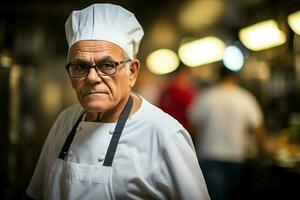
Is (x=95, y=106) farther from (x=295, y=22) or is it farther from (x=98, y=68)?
(x=295, y=22)

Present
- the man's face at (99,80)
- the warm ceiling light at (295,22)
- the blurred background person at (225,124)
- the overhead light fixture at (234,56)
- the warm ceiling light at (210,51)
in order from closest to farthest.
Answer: the man's face at (99,80) < the warm ceiling light at (295,22) < the blurred background person at (225,124) < the overhead light fixture at (234,56) < the warm ceiling light at (210,51)

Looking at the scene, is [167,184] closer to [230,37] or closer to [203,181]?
[203,181]

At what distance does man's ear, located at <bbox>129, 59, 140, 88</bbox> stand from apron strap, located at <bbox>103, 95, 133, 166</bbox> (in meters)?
0.05

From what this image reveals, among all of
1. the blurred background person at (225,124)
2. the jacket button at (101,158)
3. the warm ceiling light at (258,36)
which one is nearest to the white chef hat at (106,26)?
→ the jacket button at (101,158)

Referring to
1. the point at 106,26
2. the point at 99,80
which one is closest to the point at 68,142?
the point at 99,80

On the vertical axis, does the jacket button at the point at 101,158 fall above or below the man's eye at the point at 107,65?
below

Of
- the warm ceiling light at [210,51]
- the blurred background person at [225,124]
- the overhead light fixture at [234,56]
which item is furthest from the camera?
the warm ceiling light at [210,51]

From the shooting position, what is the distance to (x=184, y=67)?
2240mm

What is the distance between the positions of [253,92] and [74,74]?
3.97 m

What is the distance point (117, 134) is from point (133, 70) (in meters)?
0.18

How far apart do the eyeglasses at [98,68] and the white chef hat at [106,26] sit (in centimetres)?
6

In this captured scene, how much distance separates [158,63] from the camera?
170 cm

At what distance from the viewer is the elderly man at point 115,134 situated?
1178mm

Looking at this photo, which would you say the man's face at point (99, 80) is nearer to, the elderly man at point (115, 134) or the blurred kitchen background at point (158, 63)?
the elderly man at point (115, 134)
